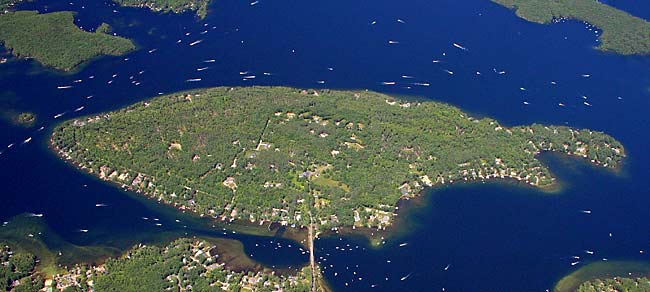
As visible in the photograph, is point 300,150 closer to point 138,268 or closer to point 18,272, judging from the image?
point 138,268

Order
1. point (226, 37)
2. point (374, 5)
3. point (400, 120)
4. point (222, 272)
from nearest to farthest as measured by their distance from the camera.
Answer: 1. point (222, 272)
2. point (400, 120)
3. point (226, 37)
4. point (374, 5)

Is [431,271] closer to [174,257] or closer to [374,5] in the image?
[174,257]

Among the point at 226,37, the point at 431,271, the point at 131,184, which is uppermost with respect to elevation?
the point at 226,37

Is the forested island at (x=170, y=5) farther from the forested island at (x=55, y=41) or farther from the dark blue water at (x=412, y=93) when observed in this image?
the forested island at (x=55, y=41)

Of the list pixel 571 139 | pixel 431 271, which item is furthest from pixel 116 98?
pixel 571 139

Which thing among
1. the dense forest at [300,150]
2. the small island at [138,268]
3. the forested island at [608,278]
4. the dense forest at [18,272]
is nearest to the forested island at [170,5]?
the dense forest at [300,150]
